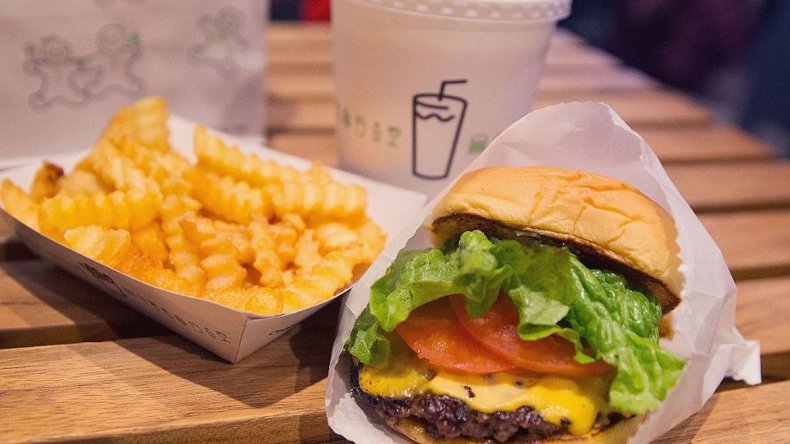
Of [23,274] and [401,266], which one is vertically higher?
[401,266]

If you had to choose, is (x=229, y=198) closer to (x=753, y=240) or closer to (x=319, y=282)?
(x=319, y=282)

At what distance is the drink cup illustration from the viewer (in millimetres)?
1621

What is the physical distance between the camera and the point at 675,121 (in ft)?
9.11

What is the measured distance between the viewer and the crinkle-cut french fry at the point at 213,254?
127cm

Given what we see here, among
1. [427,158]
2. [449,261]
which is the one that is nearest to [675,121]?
[427,158]

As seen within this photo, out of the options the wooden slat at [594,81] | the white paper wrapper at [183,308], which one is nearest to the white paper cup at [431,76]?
the white paper wrapper at [183,308]

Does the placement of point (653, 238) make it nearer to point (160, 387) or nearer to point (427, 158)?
point (427, 158)

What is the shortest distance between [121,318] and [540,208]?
0.89 meters

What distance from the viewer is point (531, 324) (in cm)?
108

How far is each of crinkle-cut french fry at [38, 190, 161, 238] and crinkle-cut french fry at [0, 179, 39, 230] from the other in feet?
0.23

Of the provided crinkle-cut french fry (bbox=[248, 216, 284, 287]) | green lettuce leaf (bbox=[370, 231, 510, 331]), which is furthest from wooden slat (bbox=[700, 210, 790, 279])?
crinkle-cut french fry (bbox=[248, 216, 284, 287])

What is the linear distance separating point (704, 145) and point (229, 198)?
197 cm

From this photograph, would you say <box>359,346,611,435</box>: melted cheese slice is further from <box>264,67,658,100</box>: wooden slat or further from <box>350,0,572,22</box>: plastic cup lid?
<box>264,67,658,100</box>: wooden slat

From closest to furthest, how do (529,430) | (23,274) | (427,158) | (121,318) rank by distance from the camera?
1. (529,430)
2. (121,318)
3. (23,274)
4. (427,158)
